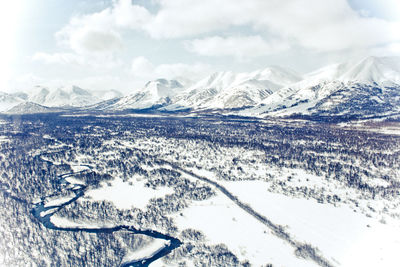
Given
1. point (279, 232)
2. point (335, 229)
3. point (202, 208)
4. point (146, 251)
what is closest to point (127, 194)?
point (202, 208)

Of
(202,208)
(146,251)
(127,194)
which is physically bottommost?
(146,251)

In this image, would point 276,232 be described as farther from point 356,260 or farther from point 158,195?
point 158,195

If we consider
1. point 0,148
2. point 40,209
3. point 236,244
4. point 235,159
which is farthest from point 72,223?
point 0,148

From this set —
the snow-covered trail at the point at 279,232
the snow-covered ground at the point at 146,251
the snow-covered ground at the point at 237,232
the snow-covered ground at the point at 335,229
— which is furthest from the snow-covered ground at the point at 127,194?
the snow-covered ground at the point at 335,229

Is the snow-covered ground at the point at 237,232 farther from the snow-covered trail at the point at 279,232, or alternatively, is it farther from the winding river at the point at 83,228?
the winding river at the point at 83,228

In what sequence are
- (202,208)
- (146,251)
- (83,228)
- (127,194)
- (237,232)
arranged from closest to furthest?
(146,251)
(237,232)
(83,228)
(202,208)
(127,194)

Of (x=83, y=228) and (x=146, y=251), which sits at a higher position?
(x=83, y=228)

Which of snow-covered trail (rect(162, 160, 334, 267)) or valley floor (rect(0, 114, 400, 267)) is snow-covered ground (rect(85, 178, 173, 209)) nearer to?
valley floor (rect(0, 114, 400, 267))

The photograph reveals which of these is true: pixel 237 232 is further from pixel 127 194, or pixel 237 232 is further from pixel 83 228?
pixel 127 194
